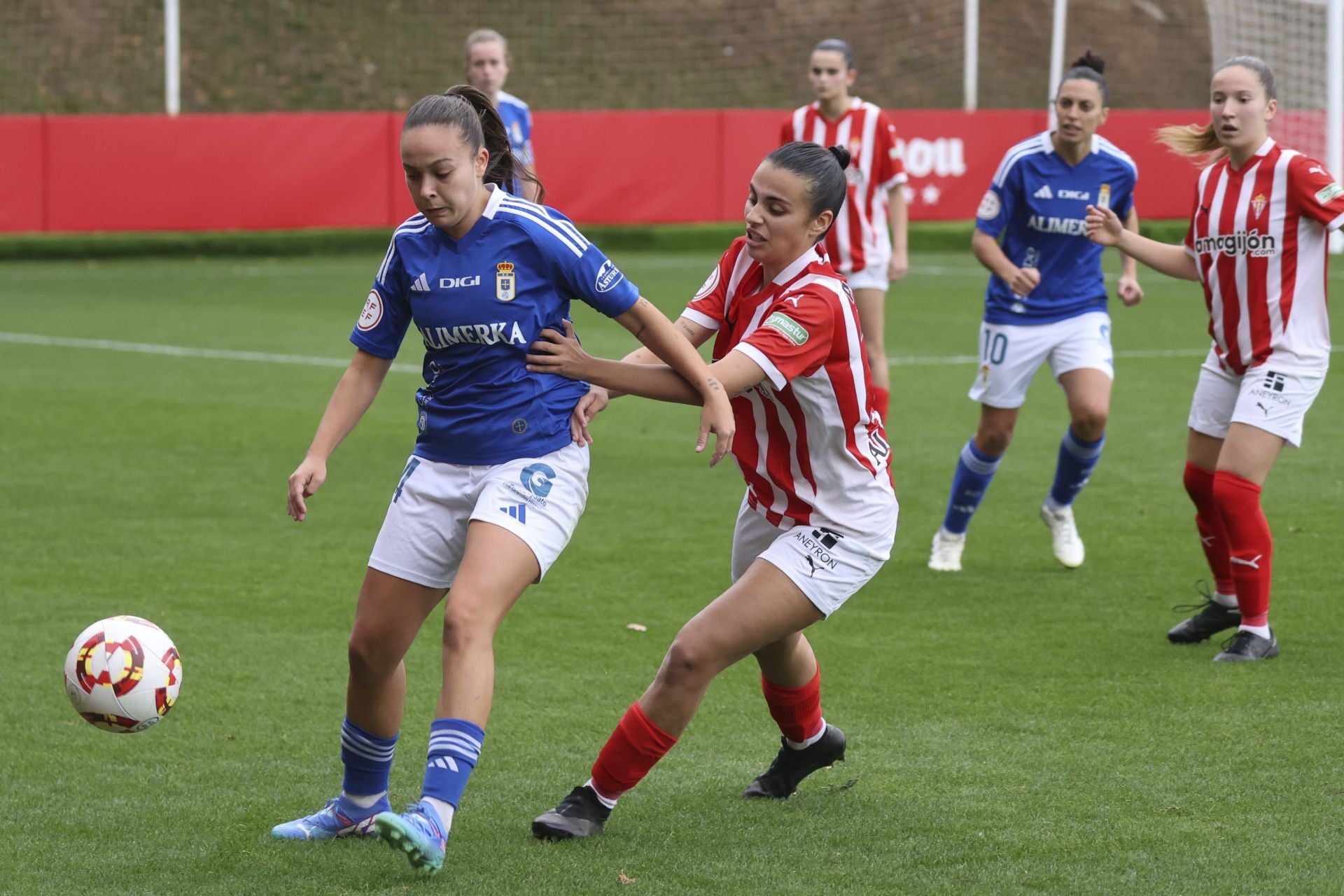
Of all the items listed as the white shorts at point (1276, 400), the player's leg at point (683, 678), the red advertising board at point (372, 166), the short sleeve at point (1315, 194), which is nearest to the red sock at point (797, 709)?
the player's leg at point (683, 678)

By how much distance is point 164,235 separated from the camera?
846 inches

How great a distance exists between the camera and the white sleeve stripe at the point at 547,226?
4.32 m

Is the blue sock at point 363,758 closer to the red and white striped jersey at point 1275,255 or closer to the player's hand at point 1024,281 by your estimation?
the red and white striped jersey at point 1275,255

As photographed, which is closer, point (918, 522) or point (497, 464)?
point (497, 464)

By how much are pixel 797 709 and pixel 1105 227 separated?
2527 millimetres

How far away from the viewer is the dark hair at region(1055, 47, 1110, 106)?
7.44 metres

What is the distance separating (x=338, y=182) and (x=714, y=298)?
17.9 metres

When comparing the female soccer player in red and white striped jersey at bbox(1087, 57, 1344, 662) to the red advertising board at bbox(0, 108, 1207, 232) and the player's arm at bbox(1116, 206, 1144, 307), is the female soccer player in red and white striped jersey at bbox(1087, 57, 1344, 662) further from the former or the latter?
the red advertising board at bbox(0, 108, 1207, 232)

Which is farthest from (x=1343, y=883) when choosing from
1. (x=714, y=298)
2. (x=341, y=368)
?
(x=341, y=368)

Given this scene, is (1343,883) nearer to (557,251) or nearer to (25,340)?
(557,251)


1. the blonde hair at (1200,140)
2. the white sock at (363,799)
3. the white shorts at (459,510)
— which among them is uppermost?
the blonde hair at (1200,140)

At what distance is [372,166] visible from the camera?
21750 mm

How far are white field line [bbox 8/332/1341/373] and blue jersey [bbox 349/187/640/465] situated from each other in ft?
29.5

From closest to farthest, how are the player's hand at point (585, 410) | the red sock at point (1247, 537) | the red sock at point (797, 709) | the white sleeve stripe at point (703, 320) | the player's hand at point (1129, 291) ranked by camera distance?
1. the player's hand at point (585, 410)
2. the white sleeve stripe at point (703, 320)
3. the red sock at point (797, 709)
4. the red sock at point (1247, 537)
5. the player's hand at point (1129, 291)
